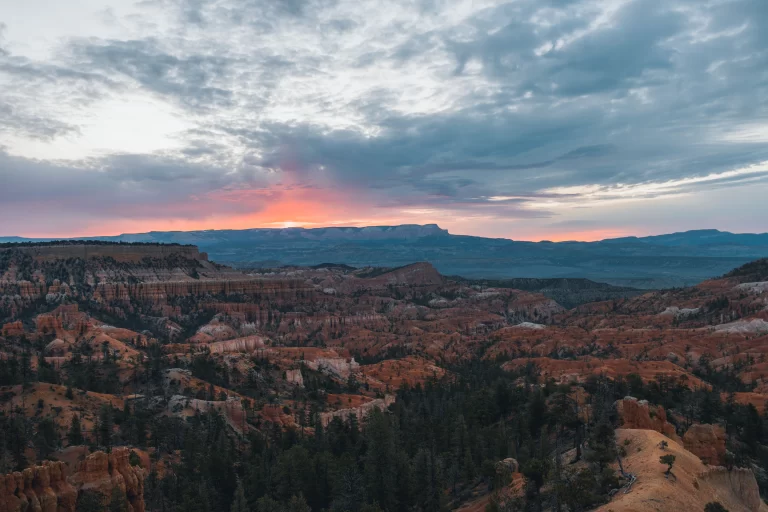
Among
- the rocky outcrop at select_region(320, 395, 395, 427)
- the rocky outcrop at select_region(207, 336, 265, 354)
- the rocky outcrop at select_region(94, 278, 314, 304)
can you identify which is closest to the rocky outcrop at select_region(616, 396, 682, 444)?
the rocky outcrop at select_region(320, 395, 395, 427)

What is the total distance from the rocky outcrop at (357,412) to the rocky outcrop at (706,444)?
1395 inches

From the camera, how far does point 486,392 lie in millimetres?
64875

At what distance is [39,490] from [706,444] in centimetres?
4060

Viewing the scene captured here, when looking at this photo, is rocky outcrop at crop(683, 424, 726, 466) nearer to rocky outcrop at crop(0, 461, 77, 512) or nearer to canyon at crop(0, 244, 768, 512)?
canyon at crop(0, 244, 768, 512)

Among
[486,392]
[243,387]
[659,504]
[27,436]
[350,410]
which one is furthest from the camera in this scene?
[243,387]

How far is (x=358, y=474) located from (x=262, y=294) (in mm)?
152321

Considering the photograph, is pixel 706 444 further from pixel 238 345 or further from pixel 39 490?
pixel 238 345

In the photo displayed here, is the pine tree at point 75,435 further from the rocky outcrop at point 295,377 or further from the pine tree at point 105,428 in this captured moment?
the rocky outcrop at point 295,377

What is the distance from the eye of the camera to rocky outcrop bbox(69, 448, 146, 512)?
34.7m

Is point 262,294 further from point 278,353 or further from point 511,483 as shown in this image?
point 511,483

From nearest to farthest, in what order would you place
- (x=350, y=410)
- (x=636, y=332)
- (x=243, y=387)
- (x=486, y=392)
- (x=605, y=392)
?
(x=605, y=392)
(x=486, y=392)
(x=350, y=410)
(x=243, y=387)
(x=636, y=332)

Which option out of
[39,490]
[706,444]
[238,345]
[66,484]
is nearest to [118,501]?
[66,484]

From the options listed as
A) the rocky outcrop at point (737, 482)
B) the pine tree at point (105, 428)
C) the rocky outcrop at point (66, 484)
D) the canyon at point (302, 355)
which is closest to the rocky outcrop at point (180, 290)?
the canyon at point (302, 355)

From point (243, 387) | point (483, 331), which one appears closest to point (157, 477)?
point (243, 387)
